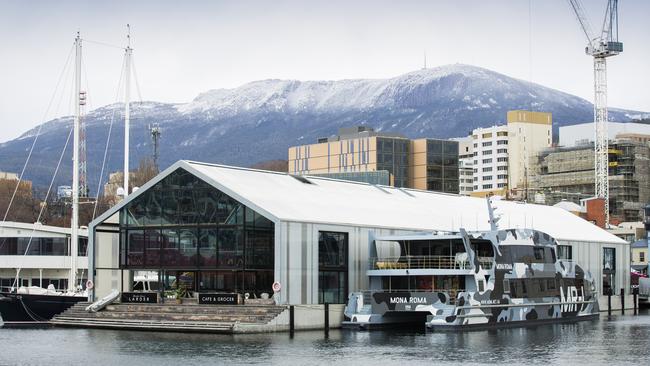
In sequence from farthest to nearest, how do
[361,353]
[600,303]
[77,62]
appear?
[600,303] → [77,62] → [361,353]

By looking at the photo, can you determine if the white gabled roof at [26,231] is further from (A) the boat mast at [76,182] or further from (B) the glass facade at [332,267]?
(B) the glass facade at [332,267]

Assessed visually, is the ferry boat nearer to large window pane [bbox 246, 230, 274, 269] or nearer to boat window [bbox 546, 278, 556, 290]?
boat window [bbox 546, 278, 556, 290]

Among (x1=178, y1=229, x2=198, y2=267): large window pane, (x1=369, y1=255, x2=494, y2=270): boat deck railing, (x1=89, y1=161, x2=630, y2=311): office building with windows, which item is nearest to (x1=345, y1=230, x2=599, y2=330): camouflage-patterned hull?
(x1=369, y1=255, x2=494, y2=270): boat deck railing

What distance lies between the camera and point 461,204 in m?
96.2

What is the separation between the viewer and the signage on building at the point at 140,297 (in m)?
72.4

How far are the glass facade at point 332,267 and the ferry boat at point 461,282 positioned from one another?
1329 millimetres

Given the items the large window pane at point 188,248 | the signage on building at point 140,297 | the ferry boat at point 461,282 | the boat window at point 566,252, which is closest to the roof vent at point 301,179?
the ferry boat at point 461,282

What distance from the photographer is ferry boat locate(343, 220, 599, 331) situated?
67.8 meters

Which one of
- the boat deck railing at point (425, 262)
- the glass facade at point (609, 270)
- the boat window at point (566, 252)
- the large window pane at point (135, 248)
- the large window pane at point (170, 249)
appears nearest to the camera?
the boat deck railing at point (425, 262)

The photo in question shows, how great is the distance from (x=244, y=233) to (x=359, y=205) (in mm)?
13241

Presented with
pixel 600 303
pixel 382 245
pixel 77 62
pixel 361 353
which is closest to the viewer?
pixel 361 353

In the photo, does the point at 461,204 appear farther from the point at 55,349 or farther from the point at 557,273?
the point at 55,349

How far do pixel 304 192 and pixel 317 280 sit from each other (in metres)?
9.92

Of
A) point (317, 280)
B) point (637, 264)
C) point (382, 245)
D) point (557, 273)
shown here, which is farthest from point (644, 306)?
point (317, 280)
